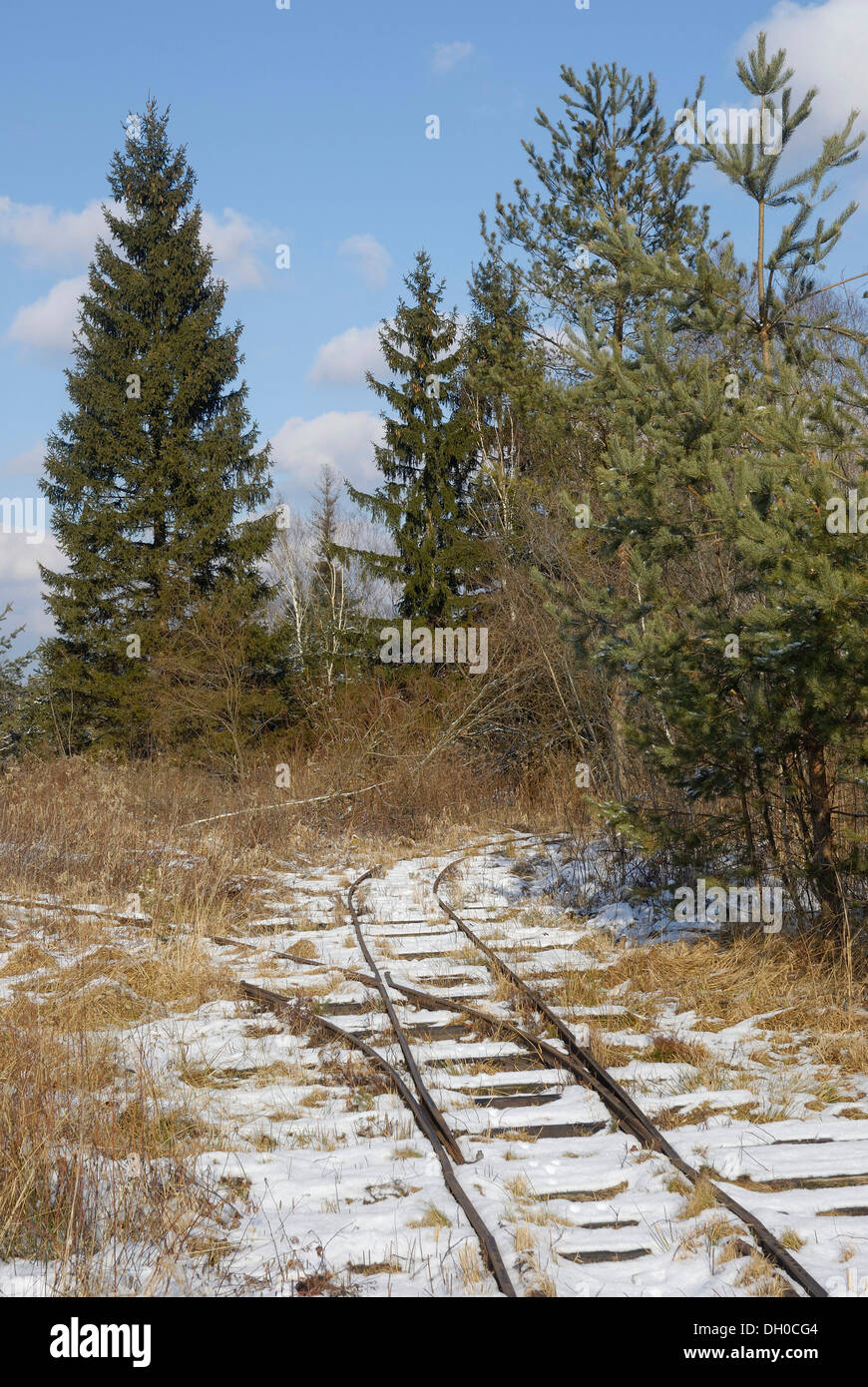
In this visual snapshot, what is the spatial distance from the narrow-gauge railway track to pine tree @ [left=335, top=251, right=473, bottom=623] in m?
17.6

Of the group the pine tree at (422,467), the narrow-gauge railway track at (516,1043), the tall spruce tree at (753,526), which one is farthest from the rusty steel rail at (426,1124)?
the pine tree at (422,467)

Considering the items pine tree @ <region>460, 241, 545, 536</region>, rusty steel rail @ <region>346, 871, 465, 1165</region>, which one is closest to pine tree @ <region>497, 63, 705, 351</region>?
pine tree @ <region>460, 241, 545, 536</region>

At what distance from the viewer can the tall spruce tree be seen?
6.63 m

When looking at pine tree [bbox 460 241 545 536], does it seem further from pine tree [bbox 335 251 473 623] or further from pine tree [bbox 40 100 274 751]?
pine tree [bbox 40 100 274 751]

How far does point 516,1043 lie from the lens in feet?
21.3

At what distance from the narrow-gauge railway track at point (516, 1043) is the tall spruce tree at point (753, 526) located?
2024 mm

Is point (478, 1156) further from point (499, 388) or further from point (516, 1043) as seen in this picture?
point (499, 388)

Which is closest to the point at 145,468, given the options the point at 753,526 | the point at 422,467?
the point at 422,467

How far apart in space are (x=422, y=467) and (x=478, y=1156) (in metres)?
23.8

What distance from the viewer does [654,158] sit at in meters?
18.5

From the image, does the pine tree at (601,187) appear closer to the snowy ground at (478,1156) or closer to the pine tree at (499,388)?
the pine tree at (499,388)

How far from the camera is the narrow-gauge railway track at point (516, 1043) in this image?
3764mm
